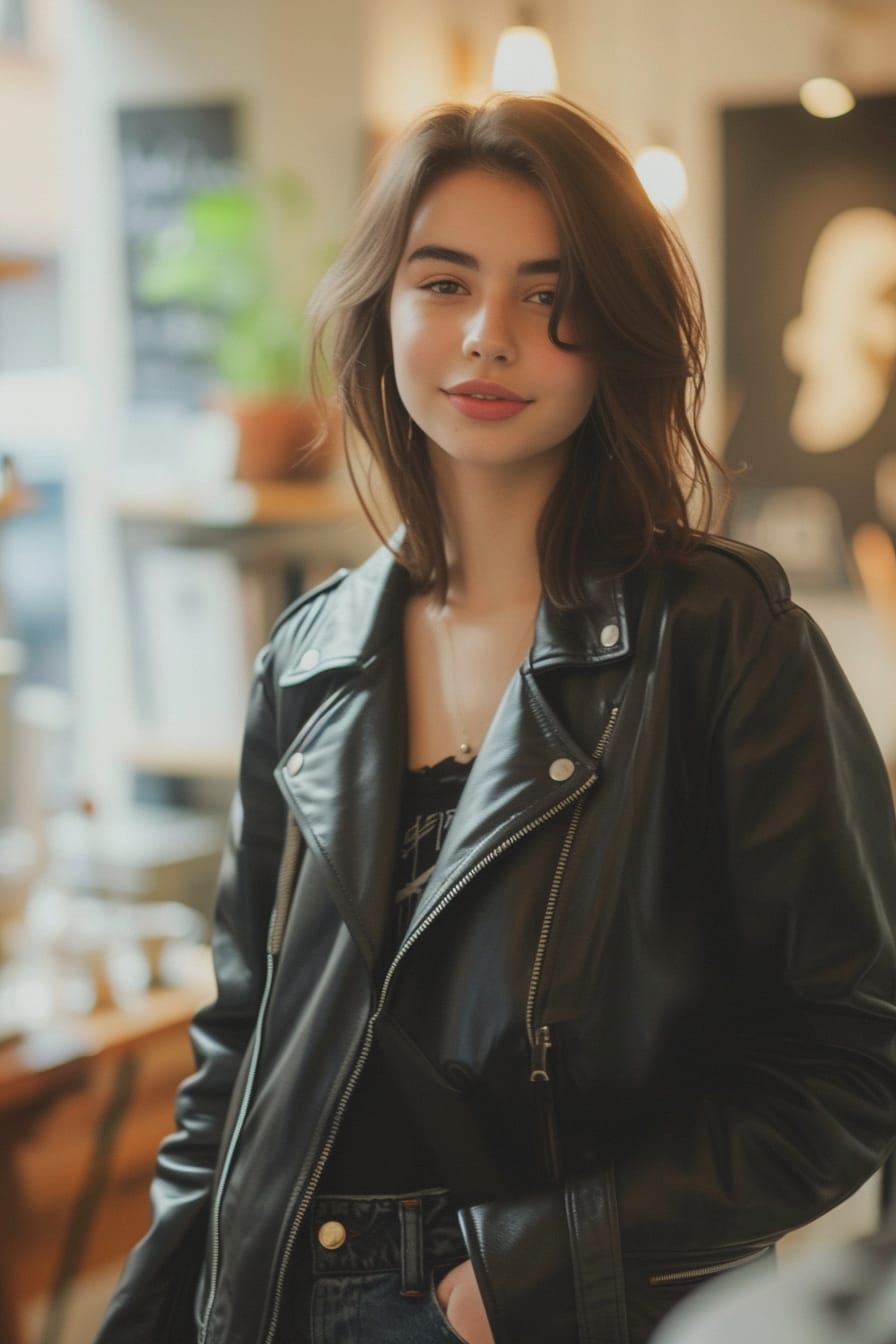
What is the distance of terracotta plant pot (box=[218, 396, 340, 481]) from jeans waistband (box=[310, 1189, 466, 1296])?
2.19 meters

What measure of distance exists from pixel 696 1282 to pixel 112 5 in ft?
11.1

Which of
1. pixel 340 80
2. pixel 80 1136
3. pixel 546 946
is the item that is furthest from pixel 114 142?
pixel 546 946

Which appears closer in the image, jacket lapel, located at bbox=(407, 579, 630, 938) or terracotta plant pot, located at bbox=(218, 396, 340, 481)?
jacket lapel, located at bbox=(407, 579, 630, 938)

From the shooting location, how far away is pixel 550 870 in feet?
3.70

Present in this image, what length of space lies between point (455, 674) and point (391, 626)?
0.08m

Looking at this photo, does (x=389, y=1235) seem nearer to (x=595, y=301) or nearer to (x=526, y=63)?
(x=595, y=301)

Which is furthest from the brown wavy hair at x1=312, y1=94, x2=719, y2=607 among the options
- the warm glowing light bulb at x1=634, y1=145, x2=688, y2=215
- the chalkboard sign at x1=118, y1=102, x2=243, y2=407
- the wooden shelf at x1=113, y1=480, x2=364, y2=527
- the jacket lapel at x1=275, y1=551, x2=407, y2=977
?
the warm glowing light bulb at x1=634, y1=145, x2=688, y2=215

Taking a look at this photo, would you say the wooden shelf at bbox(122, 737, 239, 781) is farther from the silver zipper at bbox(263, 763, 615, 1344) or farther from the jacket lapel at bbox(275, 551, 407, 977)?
the silver zipper at bbox(263, 763, 615, 1344)

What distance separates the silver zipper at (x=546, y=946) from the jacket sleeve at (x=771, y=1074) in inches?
3.2

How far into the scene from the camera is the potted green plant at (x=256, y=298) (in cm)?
326

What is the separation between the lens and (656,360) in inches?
47.2

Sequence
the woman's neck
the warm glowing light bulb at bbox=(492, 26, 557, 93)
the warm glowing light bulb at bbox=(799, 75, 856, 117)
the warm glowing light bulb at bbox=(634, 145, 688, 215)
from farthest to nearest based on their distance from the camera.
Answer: the warm glowing light bulb at bbox=(799, 75, 856, 117) → the warm glowing light bulb at bbox=(634, 145, 688, 215) → the warm glowing light bulb at bbox=(492, 26, 557, 93) → the woman's neck

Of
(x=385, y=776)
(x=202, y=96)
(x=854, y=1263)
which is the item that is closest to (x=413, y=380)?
(x=385, y=776)

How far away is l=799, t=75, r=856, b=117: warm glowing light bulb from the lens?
3873 mm
